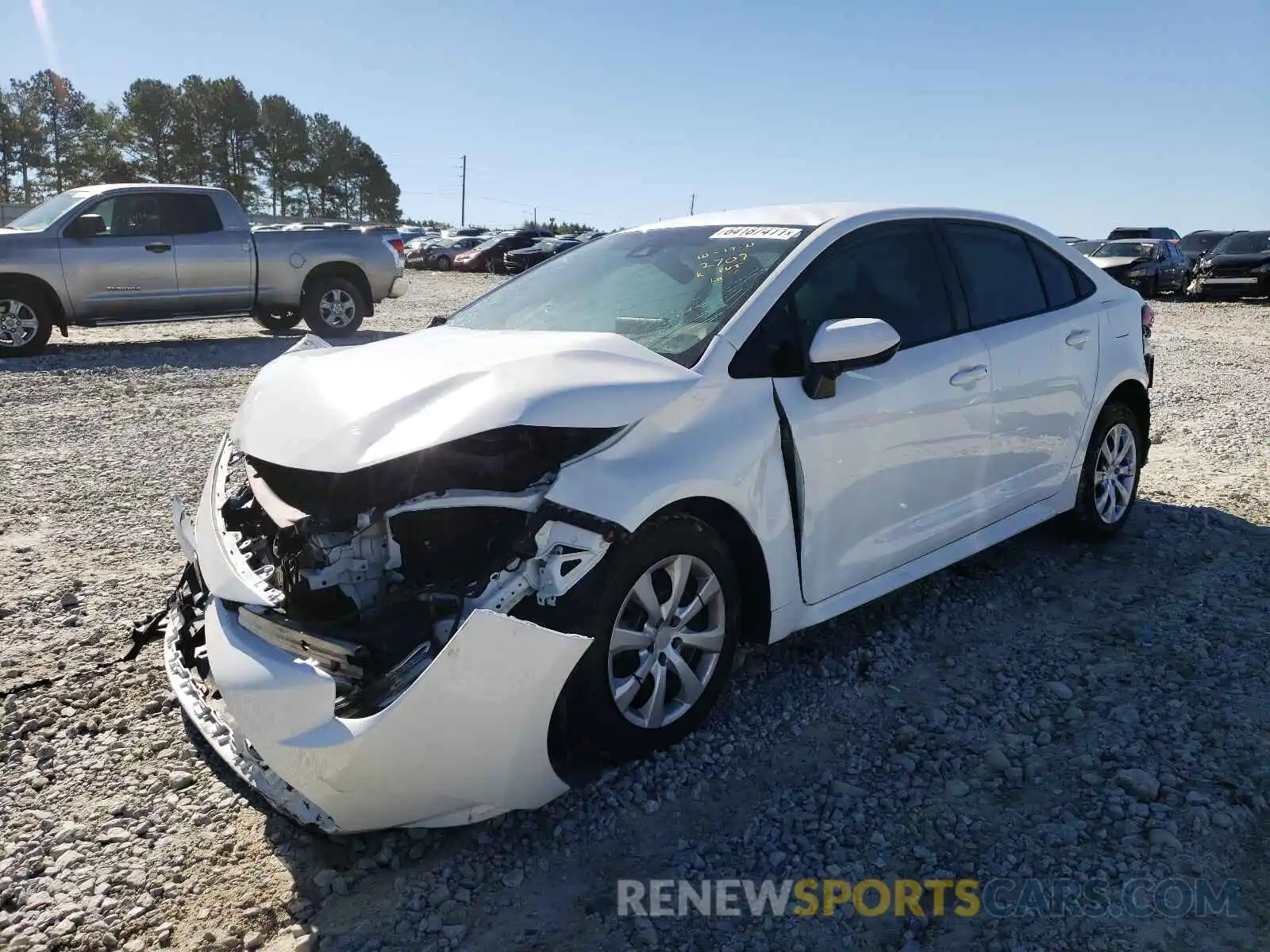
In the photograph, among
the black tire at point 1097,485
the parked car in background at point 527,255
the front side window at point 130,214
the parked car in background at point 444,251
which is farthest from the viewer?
the parked car in background at point 444,251

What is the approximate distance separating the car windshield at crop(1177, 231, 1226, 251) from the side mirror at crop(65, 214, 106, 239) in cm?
2854

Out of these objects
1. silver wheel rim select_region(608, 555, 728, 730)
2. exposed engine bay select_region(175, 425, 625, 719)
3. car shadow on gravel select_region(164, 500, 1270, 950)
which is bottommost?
car shadow on gravel select_region(164, 500, 1270, 950)

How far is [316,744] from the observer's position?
224 cm

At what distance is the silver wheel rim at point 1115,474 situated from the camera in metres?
4.82

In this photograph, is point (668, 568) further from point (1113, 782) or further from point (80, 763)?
point (80, 763)

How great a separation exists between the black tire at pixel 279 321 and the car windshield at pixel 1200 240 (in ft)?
85.7

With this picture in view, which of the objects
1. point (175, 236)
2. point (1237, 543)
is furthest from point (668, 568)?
point (175, 236)

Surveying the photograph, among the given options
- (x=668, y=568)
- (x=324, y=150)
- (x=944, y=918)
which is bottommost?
(x=944, y=918)

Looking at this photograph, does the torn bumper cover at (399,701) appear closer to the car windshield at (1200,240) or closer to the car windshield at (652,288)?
the car windshield at (652,288)

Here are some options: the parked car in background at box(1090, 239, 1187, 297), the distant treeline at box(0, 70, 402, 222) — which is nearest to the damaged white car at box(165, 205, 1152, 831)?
the parked car in background at box(1090, 239, 1187, 297)

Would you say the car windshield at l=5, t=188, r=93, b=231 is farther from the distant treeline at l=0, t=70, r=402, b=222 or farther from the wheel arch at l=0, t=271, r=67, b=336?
the distant treeline at l=0, t=70, r=402, b=222

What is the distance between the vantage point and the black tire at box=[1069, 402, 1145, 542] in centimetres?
470

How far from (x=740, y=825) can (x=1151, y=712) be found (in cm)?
160

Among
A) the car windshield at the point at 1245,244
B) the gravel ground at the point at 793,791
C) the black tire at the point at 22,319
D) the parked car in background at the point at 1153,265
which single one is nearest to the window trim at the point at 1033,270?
the gravel ground at the point at 793,791
